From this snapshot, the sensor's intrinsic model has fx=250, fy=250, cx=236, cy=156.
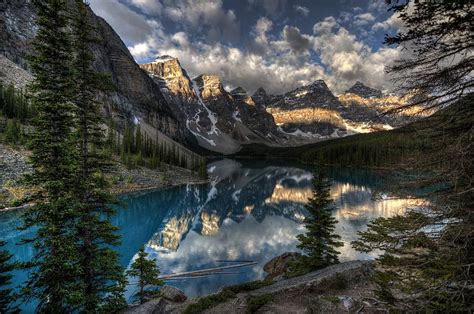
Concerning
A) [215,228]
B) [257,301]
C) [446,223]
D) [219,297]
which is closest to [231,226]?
[215,228]

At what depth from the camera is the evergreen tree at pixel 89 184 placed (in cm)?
1167

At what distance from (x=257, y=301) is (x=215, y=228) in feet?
93.9

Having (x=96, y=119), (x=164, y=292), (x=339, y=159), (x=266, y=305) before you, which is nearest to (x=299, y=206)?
(x=164, y=292)

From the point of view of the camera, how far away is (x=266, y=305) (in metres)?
12.1

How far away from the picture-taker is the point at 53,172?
34.4 feet

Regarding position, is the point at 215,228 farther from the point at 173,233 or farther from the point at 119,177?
the point at 119,177

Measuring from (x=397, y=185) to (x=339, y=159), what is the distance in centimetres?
14320

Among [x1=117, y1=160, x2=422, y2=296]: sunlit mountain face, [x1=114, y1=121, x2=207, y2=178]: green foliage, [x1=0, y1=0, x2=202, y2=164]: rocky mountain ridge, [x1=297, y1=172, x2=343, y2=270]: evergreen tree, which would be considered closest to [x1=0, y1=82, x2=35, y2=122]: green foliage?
[x1=0, y1=0, x2=202, y2=164]: rocky mountain ridge

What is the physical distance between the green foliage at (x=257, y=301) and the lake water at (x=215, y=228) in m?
7.19

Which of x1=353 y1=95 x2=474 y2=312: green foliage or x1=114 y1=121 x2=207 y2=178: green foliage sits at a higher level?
x1=114 y1=121 x2=207 y2=178: green foliage

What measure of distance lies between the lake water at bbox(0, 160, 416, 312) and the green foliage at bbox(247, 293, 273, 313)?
23.6ft

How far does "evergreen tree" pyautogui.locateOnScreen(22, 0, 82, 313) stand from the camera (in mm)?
9797

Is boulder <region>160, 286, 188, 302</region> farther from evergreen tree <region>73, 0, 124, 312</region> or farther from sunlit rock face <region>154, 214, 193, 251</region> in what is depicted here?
sunlit rock face <region>154, 214, 193, 251</region>

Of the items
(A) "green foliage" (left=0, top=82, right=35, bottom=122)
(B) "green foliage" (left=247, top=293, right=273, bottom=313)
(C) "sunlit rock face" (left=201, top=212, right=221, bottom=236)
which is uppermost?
(A) "green foliage" (left=0, top=82, right=35, bottom=122)
